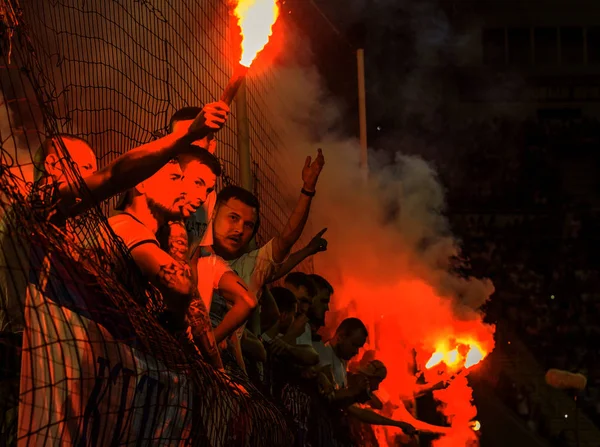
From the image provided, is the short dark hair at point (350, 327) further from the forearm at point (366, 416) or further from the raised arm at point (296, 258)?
the raised arm at point (296, 258)

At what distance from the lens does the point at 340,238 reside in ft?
32.8

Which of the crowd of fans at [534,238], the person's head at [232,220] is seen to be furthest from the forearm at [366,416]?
the crowd of fans at [534,238]

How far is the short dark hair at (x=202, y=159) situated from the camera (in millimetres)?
3963

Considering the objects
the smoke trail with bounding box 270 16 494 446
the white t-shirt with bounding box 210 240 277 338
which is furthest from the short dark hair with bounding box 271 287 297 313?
the smoke trail with bounding box 270 16 494 446

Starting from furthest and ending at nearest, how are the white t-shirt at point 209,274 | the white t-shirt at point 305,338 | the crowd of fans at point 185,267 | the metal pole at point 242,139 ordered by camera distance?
1. the white t-shirt at point 305,338
2. the metal pole at point 242,139
3. the white t-shirt at point 209,274
4. the crowd of fans at point 185,267

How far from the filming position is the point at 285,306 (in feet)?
21.0

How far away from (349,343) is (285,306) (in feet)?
3.32

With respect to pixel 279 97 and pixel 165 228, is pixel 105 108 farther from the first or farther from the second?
pixel 279 97

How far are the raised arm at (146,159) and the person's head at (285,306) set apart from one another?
9.71 ft

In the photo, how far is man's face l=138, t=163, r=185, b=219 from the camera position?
393 cm

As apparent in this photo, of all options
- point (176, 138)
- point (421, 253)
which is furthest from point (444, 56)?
point (176, 138)

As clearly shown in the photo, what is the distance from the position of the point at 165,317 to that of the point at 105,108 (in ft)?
4.60

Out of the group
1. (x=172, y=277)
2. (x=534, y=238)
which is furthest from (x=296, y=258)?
(x=534, y=238)

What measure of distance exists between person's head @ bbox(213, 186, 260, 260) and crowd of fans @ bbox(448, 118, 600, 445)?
1013cm
